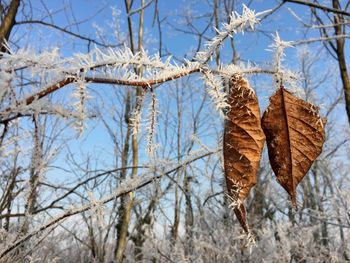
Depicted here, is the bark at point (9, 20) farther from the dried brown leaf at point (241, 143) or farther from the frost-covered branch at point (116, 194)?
the dried brown leaf at point (241, 143)

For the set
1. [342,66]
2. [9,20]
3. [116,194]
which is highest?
[342,66]

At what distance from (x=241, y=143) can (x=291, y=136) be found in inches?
3.9

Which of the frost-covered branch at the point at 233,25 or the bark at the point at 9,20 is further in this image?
the bark at the point at 9,20

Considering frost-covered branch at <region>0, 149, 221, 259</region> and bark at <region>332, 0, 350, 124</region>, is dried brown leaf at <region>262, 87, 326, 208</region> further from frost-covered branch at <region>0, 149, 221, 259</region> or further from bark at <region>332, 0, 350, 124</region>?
bark at <region>332, 0, 350, 124</region>

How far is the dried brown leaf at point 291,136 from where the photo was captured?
0.63 m

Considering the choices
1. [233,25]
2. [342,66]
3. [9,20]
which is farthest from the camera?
[342,66]

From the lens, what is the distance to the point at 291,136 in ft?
2.09

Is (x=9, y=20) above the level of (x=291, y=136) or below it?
above

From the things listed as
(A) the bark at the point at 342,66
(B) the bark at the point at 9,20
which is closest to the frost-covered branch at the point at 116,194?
(B) the bark at the point at 9,20

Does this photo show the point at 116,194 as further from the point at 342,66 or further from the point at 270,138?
the point at 342,66

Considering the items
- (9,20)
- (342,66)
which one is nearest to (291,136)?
(9,20)

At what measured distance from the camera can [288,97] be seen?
663 millimetres

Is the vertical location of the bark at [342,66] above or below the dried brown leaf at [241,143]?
above

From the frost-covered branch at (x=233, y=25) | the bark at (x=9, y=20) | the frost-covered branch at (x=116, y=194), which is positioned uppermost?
the bark at (x=9, y=20)
